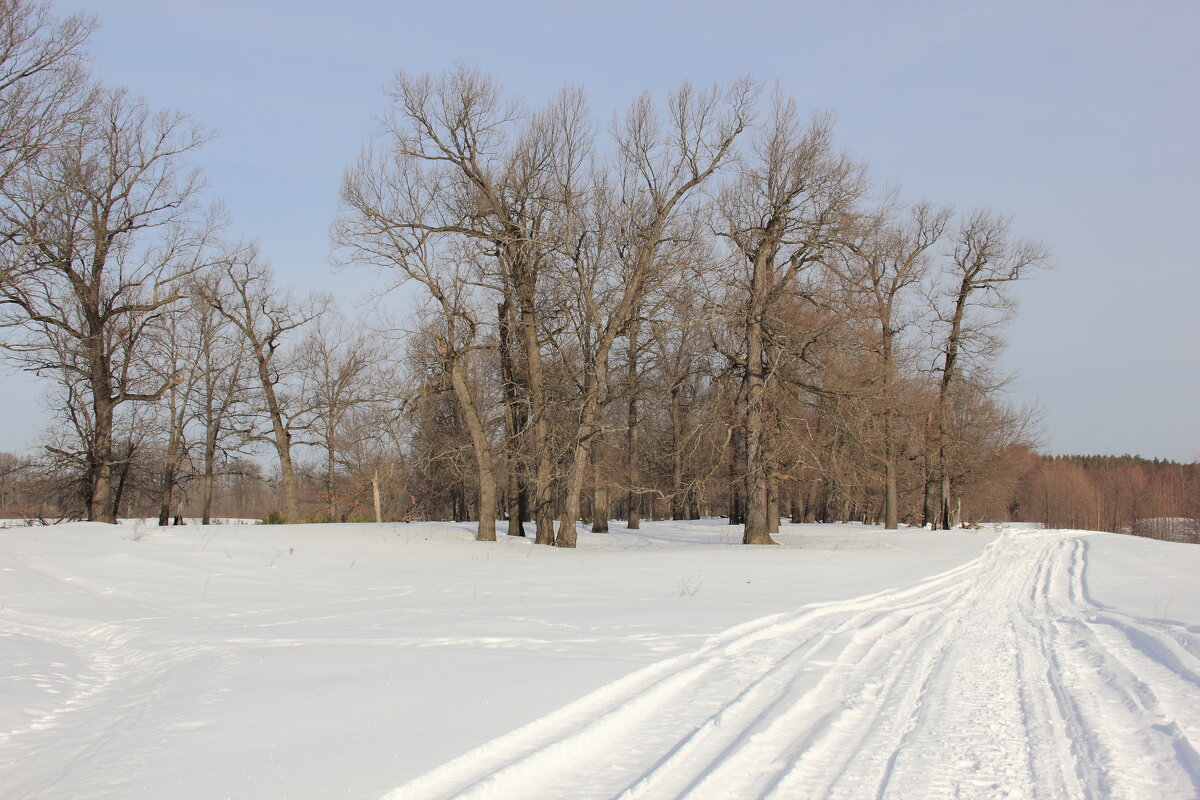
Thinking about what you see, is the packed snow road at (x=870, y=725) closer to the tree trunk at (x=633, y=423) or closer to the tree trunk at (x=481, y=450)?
the tree trunk at (x=633, y=423)

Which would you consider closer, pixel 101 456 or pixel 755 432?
pixel 755 432

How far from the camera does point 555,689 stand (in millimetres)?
5250

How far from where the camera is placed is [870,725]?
476cm

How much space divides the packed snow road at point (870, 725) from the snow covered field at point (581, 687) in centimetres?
2

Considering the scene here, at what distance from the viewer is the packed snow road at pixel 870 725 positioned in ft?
12.3

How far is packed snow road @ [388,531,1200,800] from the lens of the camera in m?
3.76

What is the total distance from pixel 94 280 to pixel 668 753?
945 inches

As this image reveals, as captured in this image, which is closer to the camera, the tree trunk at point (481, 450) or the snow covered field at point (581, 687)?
the snow covered field at point (581, 687)

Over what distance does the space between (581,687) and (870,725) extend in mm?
1831

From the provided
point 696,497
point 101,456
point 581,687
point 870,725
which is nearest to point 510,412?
point 696,497

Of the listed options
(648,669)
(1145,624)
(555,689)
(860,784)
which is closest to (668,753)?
(860,784)

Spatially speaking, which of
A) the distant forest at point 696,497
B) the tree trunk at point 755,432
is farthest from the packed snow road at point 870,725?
the distant forest at point 696,497

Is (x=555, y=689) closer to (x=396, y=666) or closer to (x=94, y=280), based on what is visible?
(x=396, y=666)

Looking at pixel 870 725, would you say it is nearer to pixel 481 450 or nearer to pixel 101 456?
pixel 481 450
